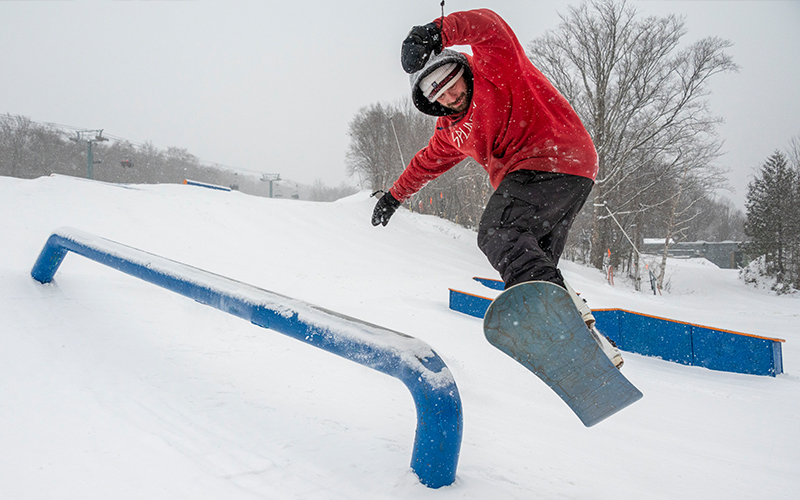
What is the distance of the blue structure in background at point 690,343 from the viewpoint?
491 centimetres

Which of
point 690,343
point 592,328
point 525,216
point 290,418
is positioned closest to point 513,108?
point 525,216

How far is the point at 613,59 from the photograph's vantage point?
1806cm

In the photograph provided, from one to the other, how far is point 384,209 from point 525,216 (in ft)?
4.62

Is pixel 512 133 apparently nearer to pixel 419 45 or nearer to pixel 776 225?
pixel 419 45

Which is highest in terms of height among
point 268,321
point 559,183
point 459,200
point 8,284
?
point 459,200

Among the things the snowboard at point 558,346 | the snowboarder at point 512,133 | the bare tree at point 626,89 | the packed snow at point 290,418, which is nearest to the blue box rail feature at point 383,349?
the packed snow at point 290,418

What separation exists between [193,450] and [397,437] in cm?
85

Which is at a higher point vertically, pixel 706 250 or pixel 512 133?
pixel 706 250

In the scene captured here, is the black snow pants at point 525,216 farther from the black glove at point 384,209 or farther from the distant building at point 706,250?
the distant building at point 706,250

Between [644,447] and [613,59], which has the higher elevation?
[613,59]

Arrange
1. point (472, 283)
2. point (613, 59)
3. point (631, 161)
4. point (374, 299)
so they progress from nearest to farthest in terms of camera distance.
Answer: point (374, 299), point (472, 283), point (613, 59), point (631, 161)

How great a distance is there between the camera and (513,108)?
1938 mm

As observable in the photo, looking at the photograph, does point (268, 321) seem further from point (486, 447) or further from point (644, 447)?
point (644, 447)

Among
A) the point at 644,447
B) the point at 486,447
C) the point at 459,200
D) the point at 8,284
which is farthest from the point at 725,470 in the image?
the point at 459,200
